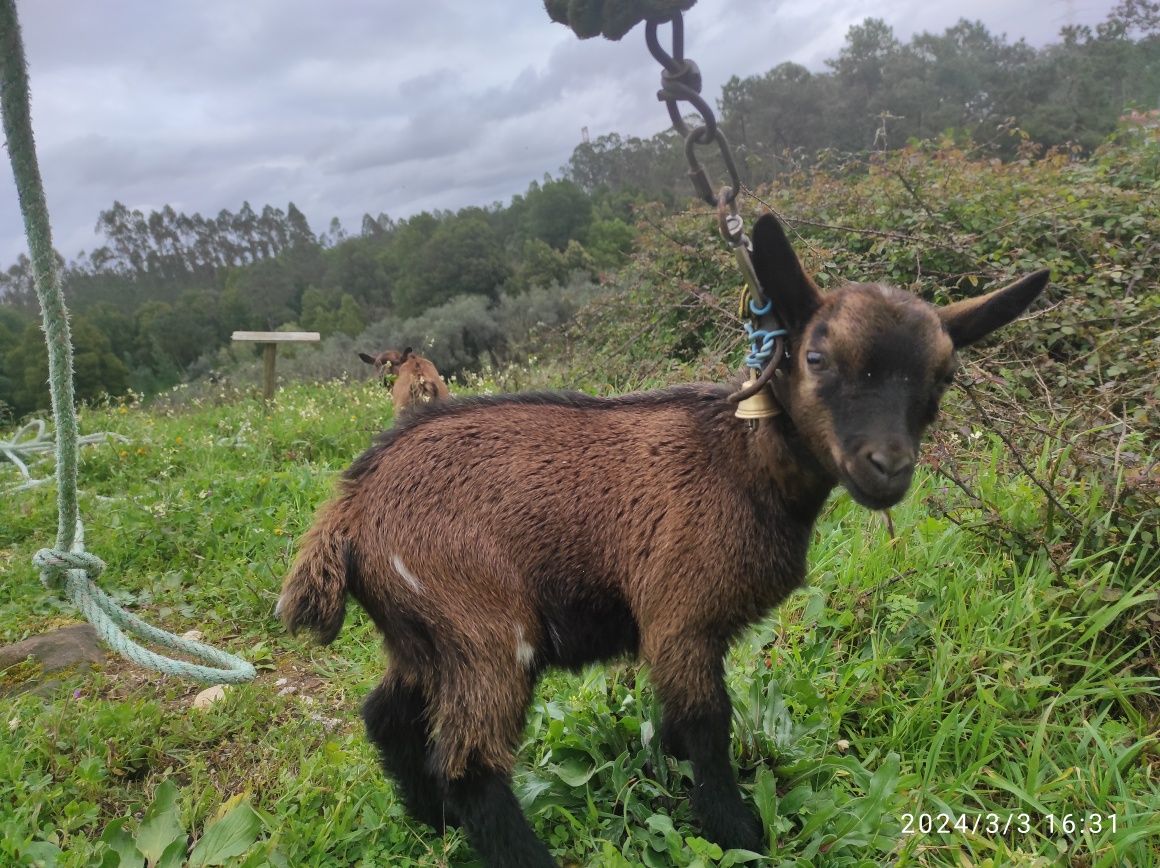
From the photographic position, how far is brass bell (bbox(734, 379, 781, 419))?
6.21 ft

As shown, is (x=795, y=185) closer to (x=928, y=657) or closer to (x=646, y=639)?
(x=928, y=657)

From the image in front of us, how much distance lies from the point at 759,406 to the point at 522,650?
2.97 ft

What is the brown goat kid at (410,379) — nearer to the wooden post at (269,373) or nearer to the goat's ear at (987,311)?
the wooden post at (269,373)

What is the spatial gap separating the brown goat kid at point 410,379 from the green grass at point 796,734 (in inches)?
121

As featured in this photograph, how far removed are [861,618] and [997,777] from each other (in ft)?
2.62

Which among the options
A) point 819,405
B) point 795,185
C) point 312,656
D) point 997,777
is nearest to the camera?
point 819,405

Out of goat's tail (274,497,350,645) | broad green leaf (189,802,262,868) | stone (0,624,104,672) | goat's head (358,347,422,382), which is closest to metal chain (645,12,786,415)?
goat's tail (274,497,350,645)

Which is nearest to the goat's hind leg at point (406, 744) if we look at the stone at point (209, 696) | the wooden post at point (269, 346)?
the stone at point (209, 696)

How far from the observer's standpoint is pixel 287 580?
188cm

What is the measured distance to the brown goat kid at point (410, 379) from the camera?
6516 millimetres

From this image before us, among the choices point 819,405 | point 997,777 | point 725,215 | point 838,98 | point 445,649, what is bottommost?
point 997,777

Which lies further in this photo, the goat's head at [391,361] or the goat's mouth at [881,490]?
the goat's head at [391,361]

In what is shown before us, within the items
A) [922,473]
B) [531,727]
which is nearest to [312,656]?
[531,727]

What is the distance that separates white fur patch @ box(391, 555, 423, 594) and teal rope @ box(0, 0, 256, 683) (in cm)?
97
